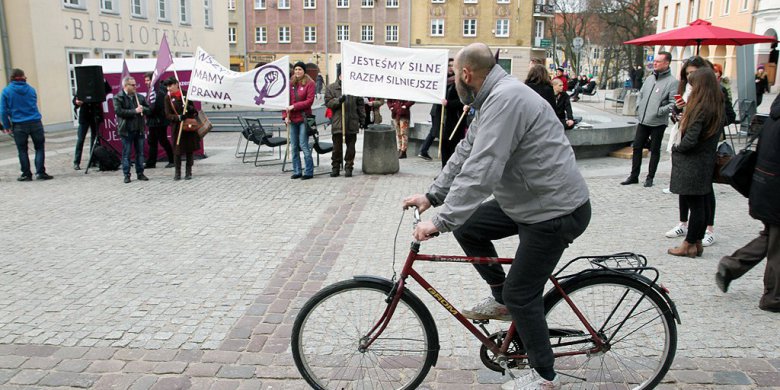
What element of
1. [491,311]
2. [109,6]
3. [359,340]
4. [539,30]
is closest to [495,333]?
[491,311]

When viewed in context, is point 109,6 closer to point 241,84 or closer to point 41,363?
point 241,84

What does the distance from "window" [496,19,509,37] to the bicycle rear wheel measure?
62.4 m

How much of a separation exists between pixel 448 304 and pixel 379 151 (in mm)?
8033

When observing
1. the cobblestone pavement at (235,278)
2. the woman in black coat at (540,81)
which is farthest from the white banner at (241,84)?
the woman in black coat at (540,81)

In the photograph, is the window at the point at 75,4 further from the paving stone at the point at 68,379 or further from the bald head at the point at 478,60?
the bald head at the point at 478,60

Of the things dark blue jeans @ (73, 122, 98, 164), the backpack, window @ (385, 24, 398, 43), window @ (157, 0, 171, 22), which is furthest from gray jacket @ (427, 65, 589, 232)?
window @ (385, 24, 398, 43)

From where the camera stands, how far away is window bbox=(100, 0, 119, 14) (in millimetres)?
23406

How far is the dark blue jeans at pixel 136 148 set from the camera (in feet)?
36.9

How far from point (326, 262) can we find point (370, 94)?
5.27m

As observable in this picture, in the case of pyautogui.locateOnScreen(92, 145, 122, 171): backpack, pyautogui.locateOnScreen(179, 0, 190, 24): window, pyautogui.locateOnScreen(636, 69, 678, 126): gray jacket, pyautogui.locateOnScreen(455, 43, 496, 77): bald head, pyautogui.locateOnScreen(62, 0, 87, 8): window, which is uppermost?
pyautogui.locateOnScreen(179, 0, 190, 24): window

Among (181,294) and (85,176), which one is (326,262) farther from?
(85,176)

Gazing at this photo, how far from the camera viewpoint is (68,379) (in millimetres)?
3885

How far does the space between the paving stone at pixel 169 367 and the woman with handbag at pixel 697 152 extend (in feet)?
15.1

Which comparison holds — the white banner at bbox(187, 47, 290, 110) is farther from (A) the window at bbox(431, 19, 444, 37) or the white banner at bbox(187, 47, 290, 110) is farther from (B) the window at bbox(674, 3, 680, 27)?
(B) the window at bbox(674, 3, 680, 27)
